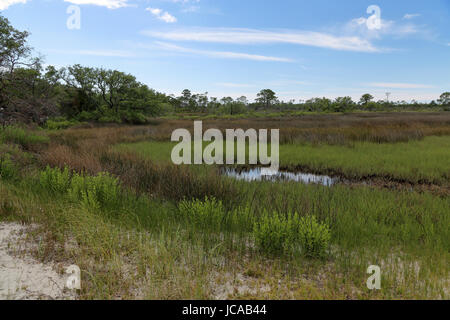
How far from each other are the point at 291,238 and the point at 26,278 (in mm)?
3821

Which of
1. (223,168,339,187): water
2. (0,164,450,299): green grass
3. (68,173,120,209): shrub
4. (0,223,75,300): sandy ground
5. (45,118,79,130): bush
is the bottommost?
(0,223,75,300): sandy ground

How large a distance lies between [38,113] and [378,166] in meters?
14.5

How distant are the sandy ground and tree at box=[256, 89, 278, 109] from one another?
9435 centimetres

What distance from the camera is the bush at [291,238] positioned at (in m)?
4.11

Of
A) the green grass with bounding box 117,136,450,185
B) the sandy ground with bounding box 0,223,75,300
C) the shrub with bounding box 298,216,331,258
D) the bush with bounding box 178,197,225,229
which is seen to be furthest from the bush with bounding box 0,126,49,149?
the shrub with bounding box 298,216,331,258

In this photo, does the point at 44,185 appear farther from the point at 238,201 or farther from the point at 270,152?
the point at 270,152

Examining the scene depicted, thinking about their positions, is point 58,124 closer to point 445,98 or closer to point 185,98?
point 185,98

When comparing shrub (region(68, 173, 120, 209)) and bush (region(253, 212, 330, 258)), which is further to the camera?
shrub (region(68, 173, 120, 209))

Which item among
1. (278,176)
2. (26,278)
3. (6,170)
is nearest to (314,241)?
(26,278)

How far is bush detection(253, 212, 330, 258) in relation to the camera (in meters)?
4.11

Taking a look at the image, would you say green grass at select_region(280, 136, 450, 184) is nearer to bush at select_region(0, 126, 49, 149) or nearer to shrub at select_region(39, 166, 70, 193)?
shrub at select_region(39, 166, 70, 193)

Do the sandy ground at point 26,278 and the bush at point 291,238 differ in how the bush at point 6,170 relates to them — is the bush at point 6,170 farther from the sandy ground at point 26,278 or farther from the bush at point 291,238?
the bush at point 291,238

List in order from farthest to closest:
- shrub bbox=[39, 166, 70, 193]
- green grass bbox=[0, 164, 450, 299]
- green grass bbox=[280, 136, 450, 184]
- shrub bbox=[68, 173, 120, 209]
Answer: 1. green grass bbox=[280, 136, 450, 184]
2. shrub bbox=[39, 166, 70, 193]
3. shrub bbox=[68, 173, 120, 209]
4. green grass bbox=[0, 164, 450, 299]
